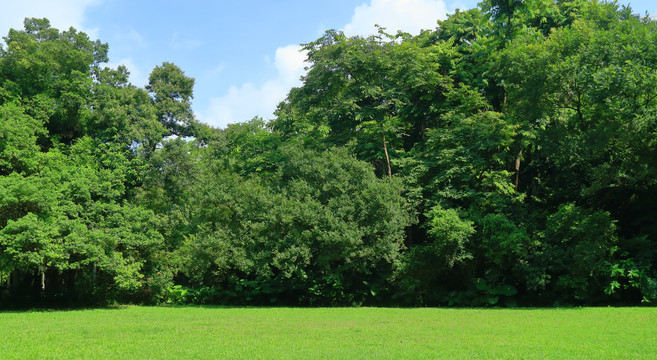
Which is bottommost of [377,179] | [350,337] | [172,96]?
[350,337]

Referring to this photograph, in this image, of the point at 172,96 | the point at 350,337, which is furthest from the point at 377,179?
the point at 172,96

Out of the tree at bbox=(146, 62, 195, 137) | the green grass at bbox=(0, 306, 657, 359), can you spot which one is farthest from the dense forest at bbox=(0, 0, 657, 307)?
the tree at bbox=(146, 62, 195, 137)

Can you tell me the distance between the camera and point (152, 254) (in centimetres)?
2494

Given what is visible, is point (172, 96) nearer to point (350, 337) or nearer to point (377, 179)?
point (377, 179)

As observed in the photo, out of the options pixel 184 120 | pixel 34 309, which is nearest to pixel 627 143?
pixel 34 309

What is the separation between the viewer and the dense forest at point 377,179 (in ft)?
62.4

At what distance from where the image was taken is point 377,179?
22328mm

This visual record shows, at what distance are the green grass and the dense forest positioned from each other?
4.86 meters

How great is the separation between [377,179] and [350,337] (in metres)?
12.1

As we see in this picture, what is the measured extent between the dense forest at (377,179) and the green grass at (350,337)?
4.86 metres

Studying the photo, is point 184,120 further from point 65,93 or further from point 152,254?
point 152,254

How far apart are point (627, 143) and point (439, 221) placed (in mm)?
7492

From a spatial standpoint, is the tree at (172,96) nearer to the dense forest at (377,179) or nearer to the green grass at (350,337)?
the dense forest at (377,179)

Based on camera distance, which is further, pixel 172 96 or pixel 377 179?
pixel 172 96
